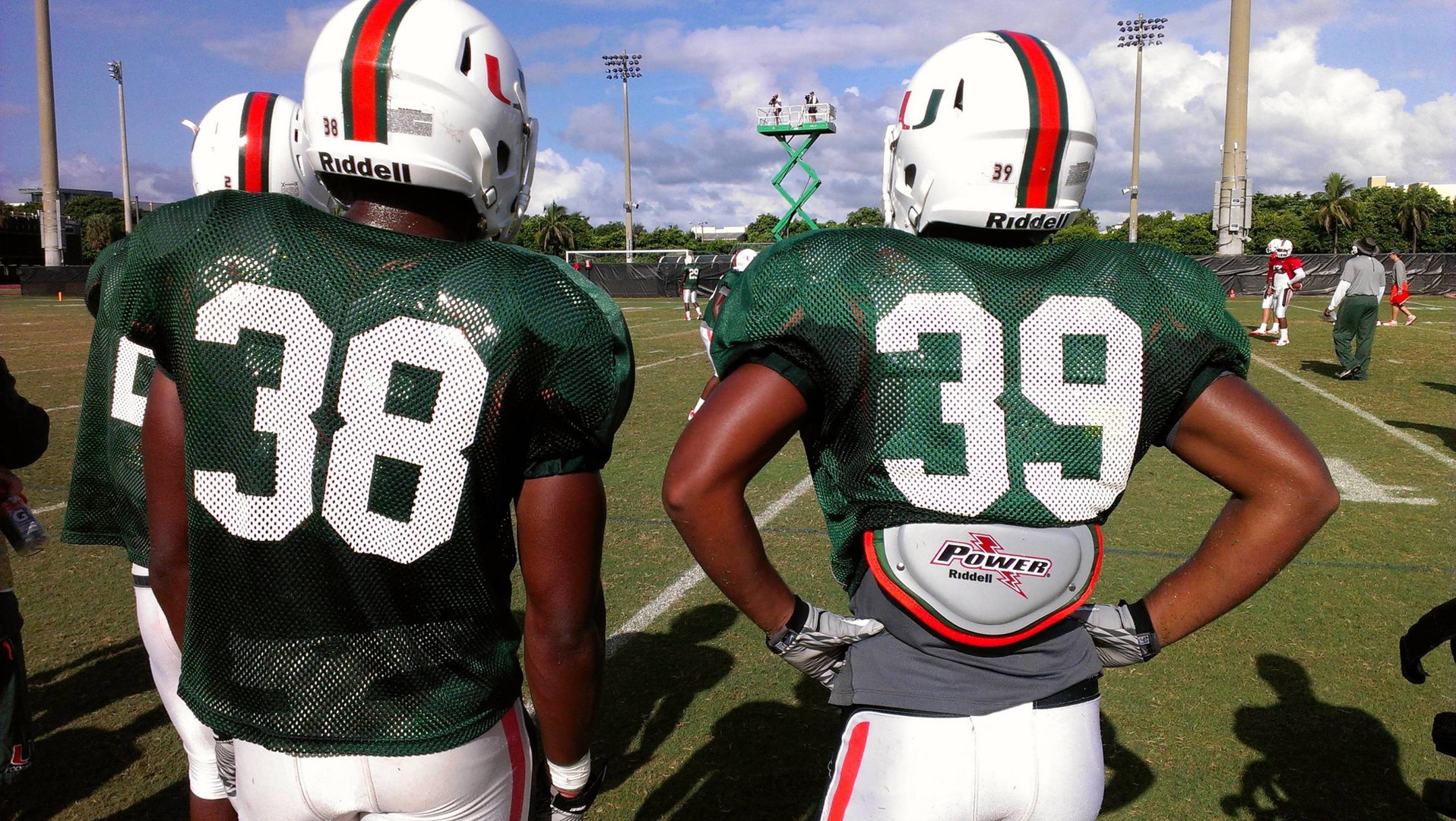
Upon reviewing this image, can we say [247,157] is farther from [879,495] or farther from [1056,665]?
[1056,665]

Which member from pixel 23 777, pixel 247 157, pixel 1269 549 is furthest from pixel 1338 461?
pixel 23 777

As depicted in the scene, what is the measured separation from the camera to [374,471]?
58.6 inches

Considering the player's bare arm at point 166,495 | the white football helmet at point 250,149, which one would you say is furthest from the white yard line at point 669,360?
the player's bare arm at point 166,495

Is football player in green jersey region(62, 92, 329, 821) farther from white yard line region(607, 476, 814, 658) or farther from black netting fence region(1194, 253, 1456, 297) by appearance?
black netting fence region(1194, 253, 1456, 297)

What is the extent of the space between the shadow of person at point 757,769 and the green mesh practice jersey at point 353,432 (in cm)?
172

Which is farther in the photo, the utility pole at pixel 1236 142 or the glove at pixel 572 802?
the utility pole at pixel 1236 142

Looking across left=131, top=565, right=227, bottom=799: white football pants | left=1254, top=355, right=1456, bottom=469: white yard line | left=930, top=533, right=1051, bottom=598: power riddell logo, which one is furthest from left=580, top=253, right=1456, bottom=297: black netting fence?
left=930, top=533, right=1051, bottom=598: power riddell logo

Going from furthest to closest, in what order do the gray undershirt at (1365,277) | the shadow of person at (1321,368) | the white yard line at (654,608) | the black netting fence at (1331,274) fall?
the black netting fence at (1331,274) → the shadow of person at (1321,368) → the gray undershirt at (1365,277) → the white yard line at (654,608)

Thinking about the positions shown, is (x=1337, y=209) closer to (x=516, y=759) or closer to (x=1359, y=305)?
(x=1359, y=305)

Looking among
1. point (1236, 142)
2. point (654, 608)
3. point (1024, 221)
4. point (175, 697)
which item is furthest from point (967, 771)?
point (1236, 142)

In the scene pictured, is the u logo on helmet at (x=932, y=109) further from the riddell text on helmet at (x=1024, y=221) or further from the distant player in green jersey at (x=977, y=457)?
the riddell text on helmet at (x=1024, y=221)

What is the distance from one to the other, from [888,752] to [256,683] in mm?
1013

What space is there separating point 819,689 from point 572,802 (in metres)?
2.31

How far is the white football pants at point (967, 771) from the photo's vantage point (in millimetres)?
1534
